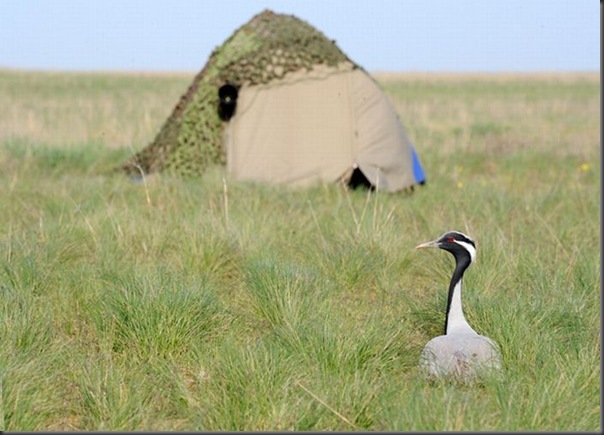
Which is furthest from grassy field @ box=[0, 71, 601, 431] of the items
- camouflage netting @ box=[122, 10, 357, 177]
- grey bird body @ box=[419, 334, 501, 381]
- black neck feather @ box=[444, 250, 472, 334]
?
camouflage netting @ box=[122, 10, 357, 177]

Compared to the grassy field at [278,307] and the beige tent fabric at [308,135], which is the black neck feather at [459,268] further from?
the beige tent fabric at [308,135]

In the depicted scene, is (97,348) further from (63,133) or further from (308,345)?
(63,133)

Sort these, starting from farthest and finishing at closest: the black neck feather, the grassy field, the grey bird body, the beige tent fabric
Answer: the beige tent fabric, the black neck feather, the grey bird body, the grassy field

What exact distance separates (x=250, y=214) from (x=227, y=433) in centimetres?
372

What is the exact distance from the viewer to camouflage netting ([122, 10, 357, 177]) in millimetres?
8859

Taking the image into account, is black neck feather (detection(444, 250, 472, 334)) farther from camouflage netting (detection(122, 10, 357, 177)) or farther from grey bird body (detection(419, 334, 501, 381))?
camouflage netting (detection(122, 10, 357, 177))

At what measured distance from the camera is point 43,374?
136 inches

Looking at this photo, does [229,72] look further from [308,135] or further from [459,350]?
[459,350]

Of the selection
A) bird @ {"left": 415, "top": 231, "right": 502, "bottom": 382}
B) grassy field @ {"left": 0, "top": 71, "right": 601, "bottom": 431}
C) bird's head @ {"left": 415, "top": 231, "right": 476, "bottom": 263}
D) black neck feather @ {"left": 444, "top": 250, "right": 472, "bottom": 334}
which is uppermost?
bird's head @ {"left": 415, "top": 231, "right": 476, "bottom": 263}

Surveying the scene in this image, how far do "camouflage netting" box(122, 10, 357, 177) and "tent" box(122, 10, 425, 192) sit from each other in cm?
1

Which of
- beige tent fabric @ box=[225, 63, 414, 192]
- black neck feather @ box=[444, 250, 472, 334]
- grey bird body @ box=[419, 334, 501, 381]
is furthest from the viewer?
beige tent fabric @ box=[225, 63, 414, 192]

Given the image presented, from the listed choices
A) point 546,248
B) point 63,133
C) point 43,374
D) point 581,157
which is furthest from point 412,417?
point 63,133

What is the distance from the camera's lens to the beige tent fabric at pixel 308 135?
8.80m

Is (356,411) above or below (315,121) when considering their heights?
below
